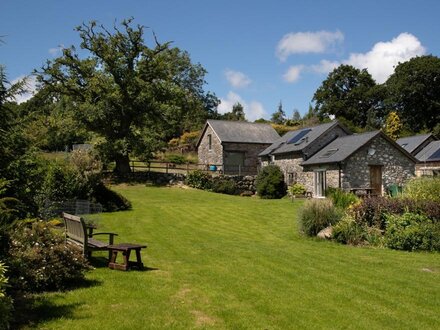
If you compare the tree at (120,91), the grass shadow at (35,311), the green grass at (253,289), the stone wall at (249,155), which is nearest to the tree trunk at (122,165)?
the tree at (120,91)

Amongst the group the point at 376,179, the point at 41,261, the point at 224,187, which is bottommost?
the point at 41,261

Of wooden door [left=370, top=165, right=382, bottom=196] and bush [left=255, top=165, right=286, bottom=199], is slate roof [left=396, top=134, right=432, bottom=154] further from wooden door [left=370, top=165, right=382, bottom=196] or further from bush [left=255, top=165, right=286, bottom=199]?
bush [left=255, top=165, right=286, bottom=199]

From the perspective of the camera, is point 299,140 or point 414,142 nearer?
point 299,140

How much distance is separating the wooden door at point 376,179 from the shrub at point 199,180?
12028 mm

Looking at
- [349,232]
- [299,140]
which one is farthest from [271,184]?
[349,232]

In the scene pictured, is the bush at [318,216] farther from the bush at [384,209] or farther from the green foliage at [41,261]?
the green foliage at [41,261]

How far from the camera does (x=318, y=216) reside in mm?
14594

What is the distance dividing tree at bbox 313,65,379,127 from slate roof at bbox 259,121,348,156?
121ft

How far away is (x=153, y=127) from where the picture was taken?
36375 millimetres

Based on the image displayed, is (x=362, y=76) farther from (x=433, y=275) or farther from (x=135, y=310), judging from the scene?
(x=135, y=310)

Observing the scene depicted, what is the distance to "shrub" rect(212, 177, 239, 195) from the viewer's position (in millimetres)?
33438

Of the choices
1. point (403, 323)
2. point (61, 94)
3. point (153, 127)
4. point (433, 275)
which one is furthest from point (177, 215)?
point (61, 94)

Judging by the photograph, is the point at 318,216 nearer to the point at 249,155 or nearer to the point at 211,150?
the point at 249,155

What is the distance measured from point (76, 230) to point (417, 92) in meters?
62.7
